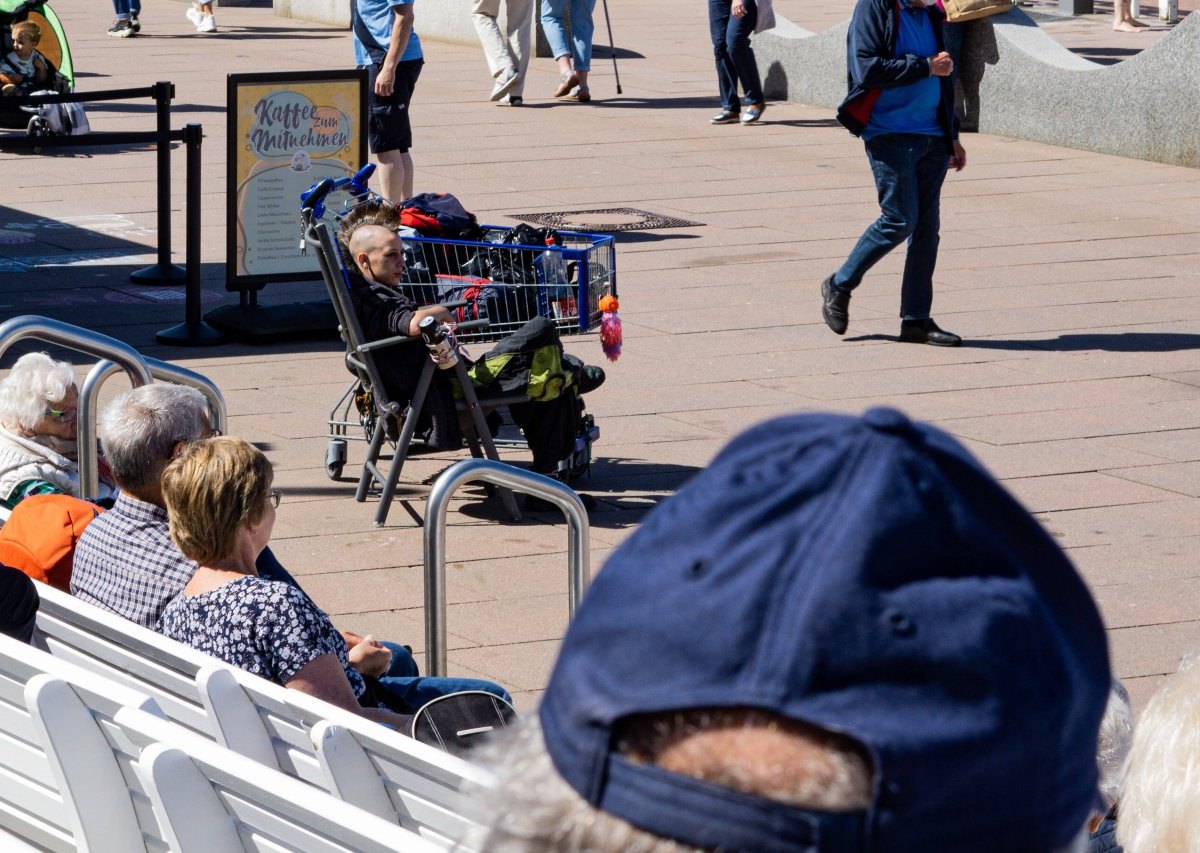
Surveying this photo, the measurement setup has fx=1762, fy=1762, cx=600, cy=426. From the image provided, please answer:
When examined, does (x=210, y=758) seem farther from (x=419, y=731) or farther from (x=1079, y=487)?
(x=1079, y=487)

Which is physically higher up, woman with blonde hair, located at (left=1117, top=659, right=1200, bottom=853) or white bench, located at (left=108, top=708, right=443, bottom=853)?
woman with blonde hair, located at (left=1117, top=659, right=1200, bottom=853)

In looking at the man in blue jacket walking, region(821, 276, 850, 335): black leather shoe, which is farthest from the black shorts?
the man in blue jacket walking

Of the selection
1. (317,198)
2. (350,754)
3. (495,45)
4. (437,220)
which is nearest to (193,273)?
(437,220)

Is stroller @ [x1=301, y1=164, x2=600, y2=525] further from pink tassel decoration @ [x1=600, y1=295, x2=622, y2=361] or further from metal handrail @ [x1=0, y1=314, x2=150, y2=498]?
metal handrail @ [x1=0, y1=314, x2=150, y2=498]

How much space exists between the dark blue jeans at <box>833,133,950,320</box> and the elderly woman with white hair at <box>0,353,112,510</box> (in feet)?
15.5

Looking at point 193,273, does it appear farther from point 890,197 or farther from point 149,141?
point 890,197

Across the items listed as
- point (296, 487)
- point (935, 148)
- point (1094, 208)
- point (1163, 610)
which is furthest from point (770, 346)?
point (1094, 208)

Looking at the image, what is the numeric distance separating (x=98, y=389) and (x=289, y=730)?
244 centimetres

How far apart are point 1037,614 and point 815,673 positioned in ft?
0.46

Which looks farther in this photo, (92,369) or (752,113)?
(752,113)

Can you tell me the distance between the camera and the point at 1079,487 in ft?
23.0

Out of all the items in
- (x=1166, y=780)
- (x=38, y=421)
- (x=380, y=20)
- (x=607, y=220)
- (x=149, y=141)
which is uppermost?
(x=380, y=20)

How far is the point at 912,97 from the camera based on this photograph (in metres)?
8.77

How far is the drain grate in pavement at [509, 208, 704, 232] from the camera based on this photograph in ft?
39.9
